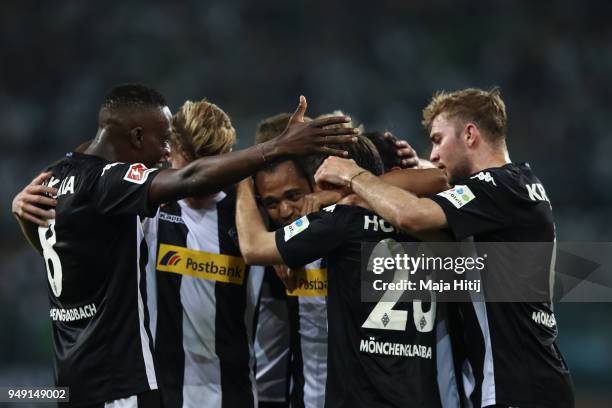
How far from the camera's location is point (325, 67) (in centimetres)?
1341

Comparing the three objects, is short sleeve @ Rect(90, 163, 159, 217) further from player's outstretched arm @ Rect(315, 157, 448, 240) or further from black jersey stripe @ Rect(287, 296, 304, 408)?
black jersey stripe @ Rect(287, 296, 304, 408)

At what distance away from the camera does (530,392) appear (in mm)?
3643

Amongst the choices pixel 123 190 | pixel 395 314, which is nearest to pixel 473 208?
pixel 395 314

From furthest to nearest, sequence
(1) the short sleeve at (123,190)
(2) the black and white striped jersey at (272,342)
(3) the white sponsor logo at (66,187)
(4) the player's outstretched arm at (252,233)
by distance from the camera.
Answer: (2) the black and white striped jersey at (272,342) → (4) the player's outstretched arm at (252,233) → (3) the white sponsor logo at (66,187) → (1) the short sleeve at (123,190)

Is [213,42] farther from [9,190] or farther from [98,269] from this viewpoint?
[98,269]

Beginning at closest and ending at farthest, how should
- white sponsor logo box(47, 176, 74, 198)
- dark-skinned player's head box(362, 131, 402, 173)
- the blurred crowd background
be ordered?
white sponsor logo box(47, 176, 74, 198) < dark-skinned player's head box(362, 131, 402, 173) < the blurred crowd background

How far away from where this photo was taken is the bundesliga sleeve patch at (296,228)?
3.74 metres

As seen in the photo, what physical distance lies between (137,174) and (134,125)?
47 cm

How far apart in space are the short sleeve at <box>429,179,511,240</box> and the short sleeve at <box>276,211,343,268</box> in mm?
486

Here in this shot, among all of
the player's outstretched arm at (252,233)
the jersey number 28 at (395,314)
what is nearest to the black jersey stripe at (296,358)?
the player's outstretched arm at (252,233)

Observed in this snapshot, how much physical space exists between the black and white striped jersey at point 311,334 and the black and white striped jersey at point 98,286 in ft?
2.69

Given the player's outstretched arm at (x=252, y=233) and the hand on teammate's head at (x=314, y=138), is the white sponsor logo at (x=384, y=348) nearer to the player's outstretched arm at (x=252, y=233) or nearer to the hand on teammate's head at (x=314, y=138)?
the player's outstretched arm at (x=252, y=233)

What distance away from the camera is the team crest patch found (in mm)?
→ 3527

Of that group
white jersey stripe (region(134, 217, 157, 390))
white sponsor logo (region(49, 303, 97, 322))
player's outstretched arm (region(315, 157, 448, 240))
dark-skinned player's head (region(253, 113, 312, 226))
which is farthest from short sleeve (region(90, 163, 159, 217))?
player's outstretched arm (region(315, 157, 448, 240))
